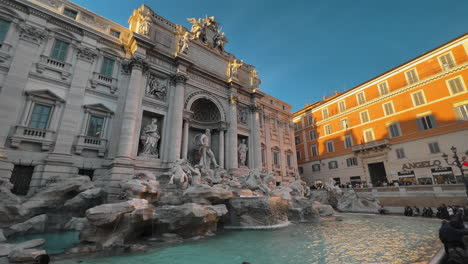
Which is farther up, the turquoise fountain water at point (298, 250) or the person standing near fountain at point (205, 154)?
the person standing near fountain at point (205, 154)

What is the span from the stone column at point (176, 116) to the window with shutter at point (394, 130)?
21471 mm

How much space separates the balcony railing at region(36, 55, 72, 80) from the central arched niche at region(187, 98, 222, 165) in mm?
9073

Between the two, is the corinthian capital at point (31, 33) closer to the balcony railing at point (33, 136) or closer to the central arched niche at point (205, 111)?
the balcony railing at point (33, 136)

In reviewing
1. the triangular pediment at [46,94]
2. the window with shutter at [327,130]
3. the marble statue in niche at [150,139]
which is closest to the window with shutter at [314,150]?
the window with shutter at [327,130]

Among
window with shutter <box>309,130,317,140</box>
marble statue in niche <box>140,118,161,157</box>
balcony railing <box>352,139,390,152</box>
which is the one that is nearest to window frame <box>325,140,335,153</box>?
window with shutter <box>309,130,317,140</box>

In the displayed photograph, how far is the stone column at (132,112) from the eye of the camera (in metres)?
12.4

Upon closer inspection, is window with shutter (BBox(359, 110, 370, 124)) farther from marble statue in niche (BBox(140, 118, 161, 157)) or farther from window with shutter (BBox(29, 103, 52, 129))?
window with shutter (BBox(29, 103, 52, 129))

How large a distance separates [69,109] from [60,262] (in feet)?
33.8

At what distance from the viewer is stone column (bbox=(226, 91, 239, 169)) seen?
18078 millimetres

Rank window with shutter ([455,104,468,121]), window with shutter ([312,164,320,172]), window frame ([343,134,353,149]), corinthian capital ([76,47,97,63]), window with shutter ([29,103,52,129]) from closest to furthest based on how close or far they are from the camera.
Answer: window with shutter ([29,103,52,129]) → corinthian capital ([76,47,97,63]) → window with shutter ([455,104,468,121]) → window frame ([343,134,353,149]) → window with shutter ([312,164,320,172])

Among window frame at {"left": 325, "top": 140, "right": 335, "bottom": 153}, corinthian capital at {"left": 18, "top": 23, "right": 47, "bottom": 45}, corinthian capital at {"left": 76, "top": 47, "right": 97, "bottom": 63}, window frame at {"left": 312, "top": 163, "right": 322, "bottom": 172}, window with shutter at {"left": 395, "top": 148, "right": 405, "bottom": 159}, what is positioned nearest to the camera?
corinthian capital at {"left": 18, "top": 23, "right": 47, "bottom": 45}

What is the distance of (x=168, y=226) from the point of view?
7.43 meters

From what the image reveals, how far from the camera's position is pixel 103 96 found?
13.6 m

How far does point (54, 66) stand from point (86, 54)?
6.45ft
